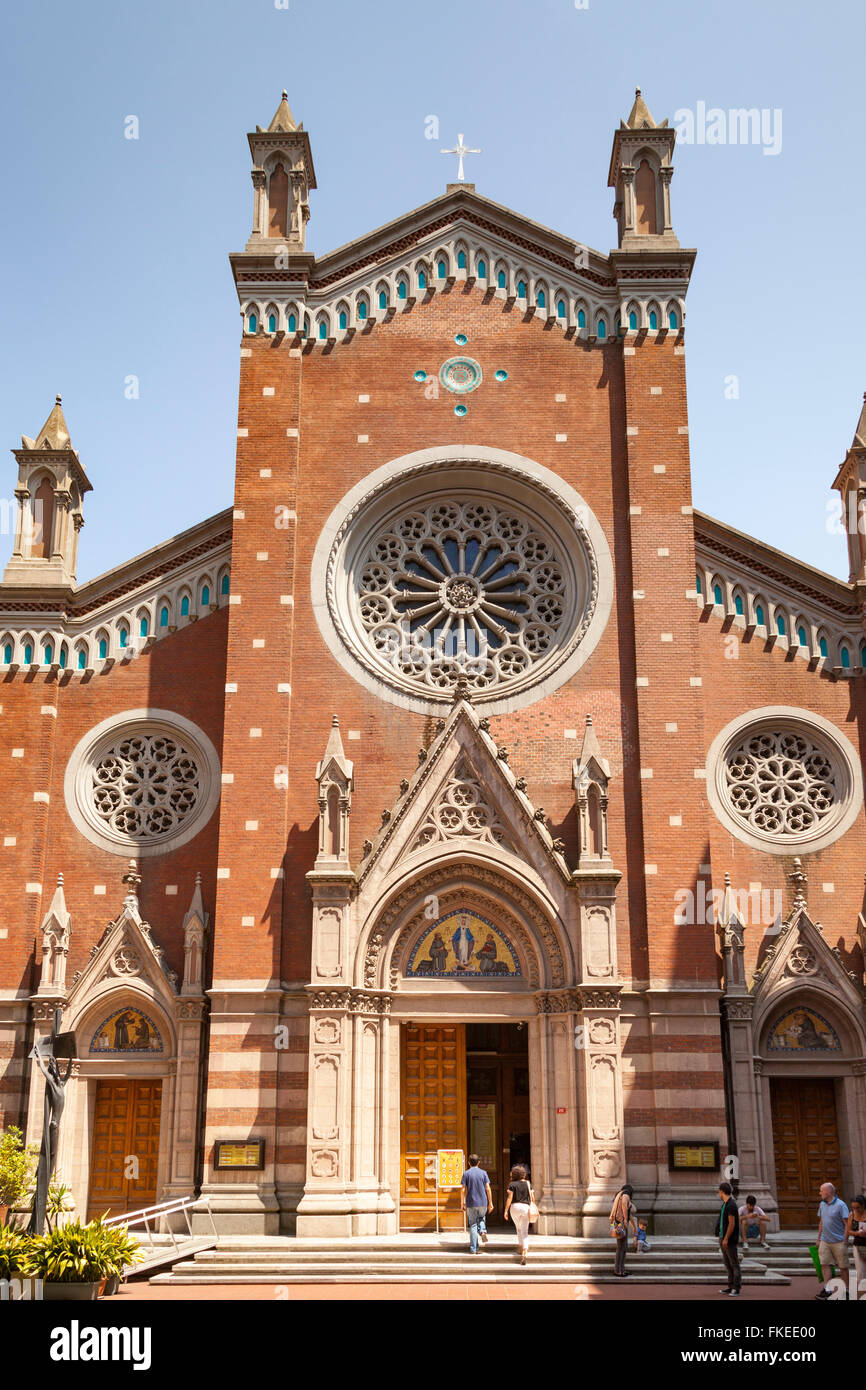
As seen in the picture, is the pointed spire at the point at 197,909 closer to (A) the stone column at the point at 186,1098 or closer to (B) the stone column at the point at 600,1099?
(A) the stone column at the point at 186,1098

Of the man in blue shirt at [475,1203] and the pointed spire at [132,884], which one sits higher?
the pointed spire at [132,884]

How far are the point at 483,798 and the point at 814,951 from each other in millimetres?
6950

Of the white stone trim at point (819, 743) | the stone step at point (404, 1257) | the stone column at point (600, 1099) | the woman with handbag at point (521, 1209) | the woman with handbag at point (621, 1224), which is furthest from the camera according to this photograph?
the white stone trim at point (819, 743)

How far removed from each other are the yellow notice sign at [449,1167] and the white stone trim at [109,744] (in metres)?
7.87

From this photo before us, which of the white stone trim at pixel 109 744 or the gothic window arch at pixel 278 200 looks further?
the gothic window arch at pixel 278 200

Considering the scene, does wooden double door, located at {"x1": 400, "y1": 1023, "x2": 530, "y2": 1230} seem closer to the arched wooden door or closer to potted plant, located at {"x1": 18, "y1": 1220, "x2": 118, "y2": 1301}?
the arched wooden door

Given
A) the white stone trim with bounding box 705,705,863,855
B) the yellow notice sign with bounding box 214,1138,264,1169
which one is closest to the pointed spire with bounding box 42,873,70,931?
the yellow notice sign with bounding box 214,1138,264,1169

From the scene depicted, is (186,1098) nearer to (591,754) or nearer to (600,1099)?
(600,1099)

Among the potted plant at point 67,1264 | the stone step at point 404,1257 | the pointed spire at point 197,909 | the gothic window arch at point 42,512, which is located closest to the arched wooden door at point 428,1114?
the stone step at point 404,1257

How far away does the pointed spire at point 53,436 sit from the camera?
29609 millimetres

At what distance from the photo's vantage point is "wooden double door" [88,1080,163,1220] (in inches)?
1017

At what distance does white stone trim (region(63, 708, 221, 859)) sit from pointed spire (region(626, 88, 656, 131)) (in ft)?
53.8

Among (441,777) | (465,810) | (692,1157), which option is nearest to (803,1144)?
(692,1157)
